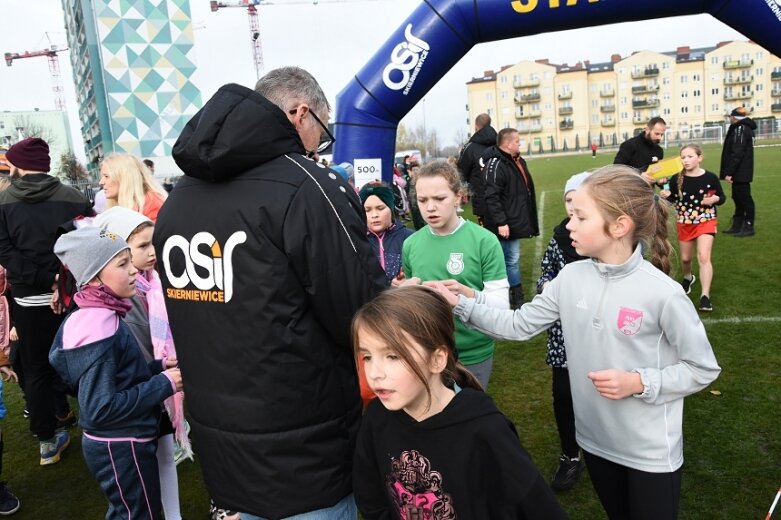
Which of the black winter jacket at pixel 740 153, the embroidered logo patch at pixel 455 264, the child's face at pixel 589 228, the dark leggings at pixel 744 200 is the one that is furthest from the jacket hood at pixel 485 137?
the child's face at pixel 589 228

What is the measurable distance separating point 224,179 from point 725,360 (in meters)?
4.89

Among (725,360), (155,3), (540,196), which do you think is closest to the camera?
(725,360)

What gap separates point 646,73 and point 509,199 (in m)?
92.9

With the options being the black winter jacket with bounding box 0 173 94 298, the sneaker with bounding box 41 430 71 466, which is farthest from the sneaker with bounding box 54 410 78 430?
the black winter jacket with bounding box 0 173 94 298

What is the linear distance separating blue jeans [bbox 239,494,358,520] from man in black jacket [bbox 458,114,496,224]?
5928 mm

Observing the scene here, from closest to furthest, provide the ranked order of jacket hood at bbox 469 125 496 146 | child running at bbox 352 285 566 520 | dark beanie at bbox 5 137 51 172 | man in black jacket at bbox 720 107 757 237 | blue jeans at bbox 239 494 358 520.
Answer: child running at bbox 352 285 566 520
blue jeans at bbox 239 494 358 520
dark beanie at bbox 5 137 51 172
jacket hood at bbox 469 125 496 146
man in black jacket at bbox 720 107 757 237

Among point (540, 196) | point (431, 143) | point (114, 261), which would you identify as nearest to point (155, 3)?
point (540, 196)

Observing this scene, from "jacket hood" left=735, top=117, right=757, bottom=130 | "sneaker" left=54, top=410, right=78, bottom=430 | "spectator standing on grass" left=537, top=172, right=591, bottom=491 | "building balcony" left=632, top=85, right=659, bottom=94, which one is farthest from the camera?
"building balcony" left=632, top=85, right=659, bottom=94

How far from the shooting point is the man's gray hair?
1.92 m

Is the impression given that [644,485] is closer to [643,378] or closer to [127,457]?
[643,378]

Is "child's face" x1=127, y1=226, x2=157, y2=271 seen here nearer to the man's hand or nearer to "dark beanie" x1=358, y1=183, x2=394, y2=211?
"dark beanie" x1=358, y1=183, x2=394, y2=211

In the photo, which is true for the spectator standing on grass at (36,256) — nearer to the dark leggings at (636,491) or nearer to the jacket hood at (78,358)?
the jacket hood at (78,358)

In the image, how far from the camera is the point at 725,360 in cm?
489

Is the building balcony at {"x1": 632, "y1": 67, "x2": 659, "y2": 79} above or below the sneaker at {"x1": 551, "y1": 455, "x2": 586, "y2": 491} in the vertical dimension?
above
